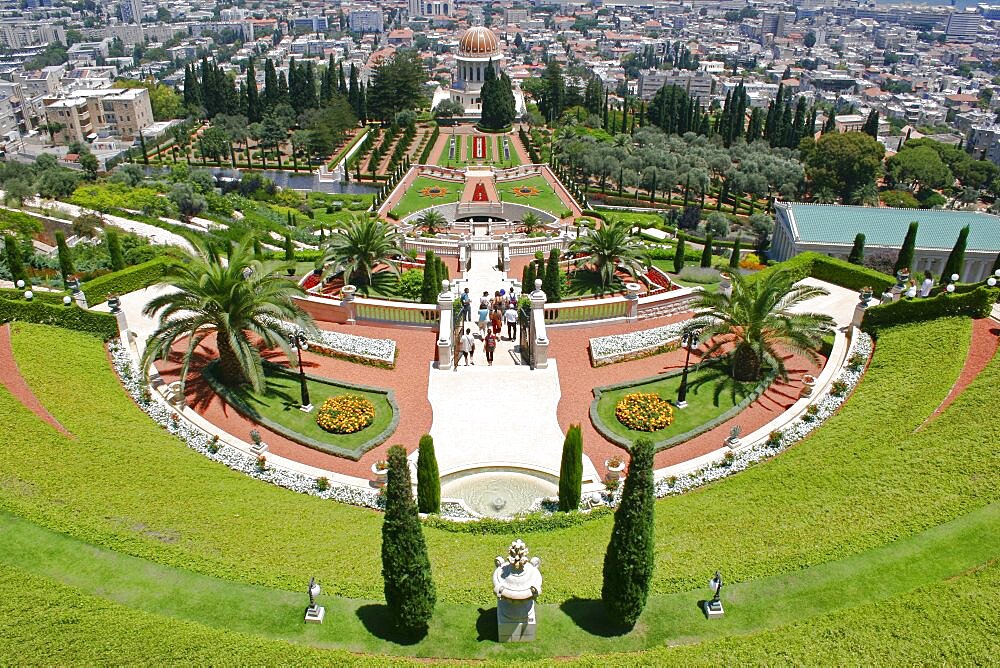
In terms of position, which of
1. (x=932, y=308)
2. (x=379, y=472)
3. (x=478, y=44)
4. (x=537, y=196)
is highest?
(x=478, y=44)

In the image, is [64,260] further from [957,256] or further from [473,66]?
[473,66]

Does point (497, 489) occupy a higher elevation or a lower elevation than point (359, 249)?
lower

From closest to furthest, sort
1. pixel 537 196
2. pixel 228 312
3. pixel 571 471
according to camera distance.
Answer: pixel 571 471 < pixel 228 312 < pixel 537 196

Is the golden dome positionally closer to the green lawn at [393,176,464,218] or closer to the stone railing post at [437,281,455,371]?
the green lawn at [393,176,464,218]

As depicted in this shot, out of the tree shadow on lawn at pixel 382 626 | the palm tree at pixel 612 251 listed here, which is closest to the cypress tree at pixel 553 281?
the palm tree at pixel 612 251

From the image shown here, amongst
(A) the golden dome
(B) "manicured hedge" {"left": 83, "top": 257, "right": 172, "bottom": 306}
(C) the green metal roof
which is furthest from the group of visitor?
(A) the golden dome

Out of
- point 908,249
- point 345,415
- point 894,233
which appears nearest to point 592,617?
point 345,415

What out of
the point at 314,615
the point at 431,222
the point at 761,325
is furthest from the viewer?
the point at 431,222
